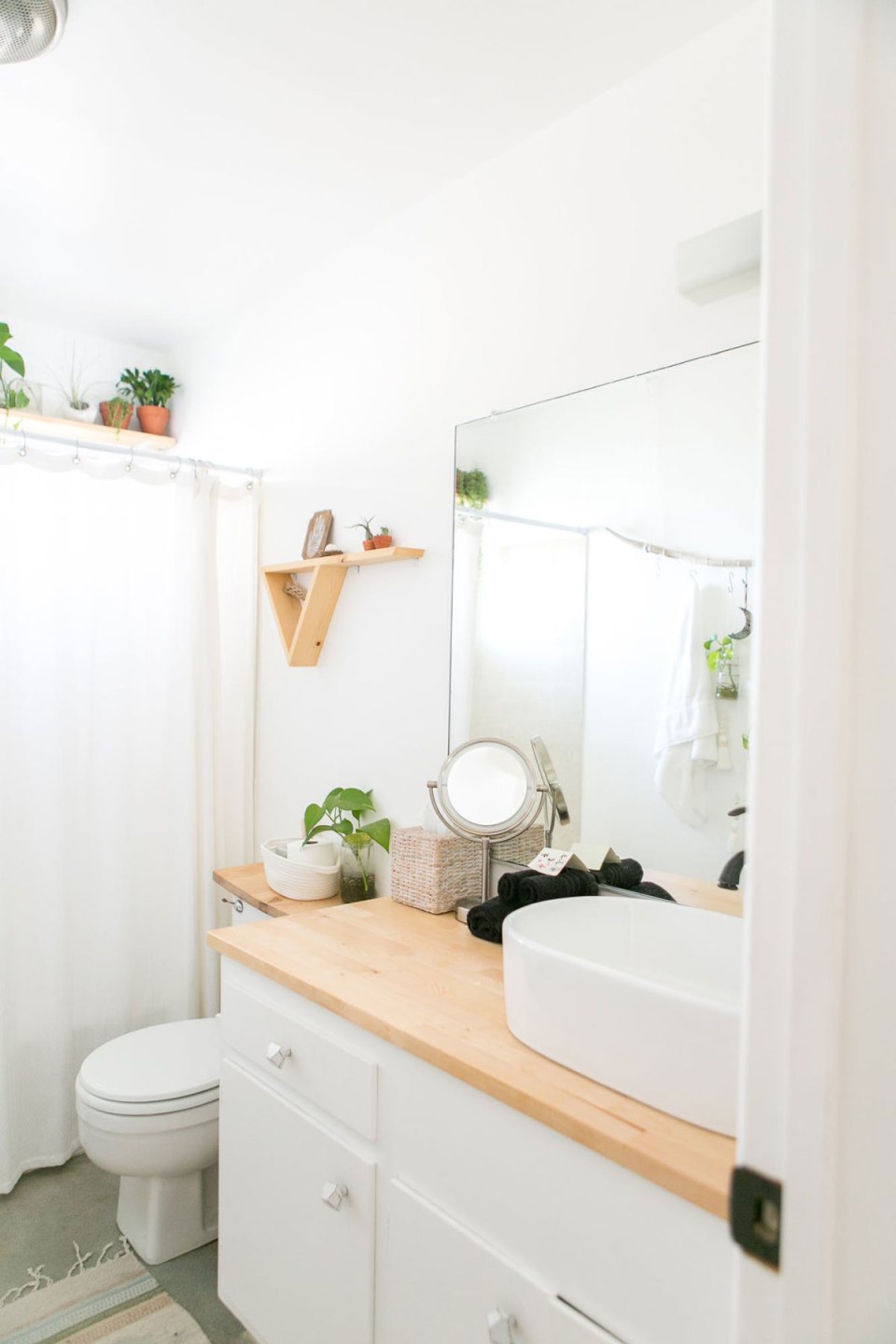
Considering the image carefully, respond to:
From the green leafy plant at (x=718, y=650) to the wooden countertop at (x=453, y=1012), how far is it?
0.69 m

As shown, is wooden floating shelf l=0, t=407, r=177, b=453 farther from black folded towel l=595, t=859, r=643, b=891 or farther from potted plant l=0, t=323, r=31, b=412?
black folded towel l=595, t=859, r=643, b=891

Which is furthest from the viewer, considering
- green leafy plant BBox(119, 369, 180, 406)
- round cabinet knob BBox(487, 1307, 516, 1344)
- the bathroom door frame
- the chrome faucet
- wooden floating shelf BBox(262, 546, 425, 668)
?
green leafy plant BBox(119, 369, 180, 406)

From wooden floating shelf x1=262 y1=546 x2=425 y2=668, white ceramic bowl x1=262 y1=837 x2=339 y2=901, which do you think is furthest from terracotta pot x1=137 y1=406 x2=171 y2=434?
white ceramic bowl x1=262 y1=837 x2=339 y2=901

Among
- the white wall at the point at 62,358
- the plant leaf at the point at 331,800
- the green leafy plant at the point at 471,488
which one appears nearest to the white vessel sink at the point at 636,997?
the plant leaf at the point at 331,800

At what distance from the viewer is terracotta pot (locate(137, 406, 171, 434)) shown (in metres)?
3.26

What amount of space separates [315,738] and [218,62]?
1675 millimetres

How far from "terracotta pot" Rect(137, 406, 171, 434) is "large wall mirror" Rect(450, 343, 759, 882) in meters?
1.68

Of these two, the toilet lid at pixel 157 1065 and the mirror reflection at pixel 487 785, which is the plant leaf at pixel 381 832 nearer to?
the mirror reflection at pixel 487 785

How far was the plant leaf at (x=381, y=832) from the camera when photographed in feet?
7.14

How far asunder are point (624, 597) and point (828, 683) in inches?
46.5

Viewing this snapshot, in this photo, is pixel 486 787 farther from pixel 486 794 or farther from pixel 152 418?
pixel 152 418

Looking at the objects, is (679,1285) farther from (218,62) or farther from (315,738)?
(218,62)

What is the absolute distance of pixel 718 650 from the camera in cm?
156

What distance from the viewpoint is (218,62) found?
1723mm
